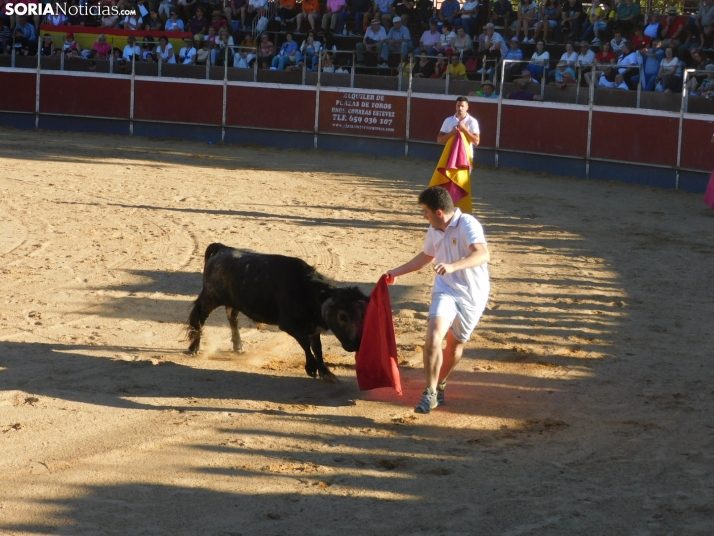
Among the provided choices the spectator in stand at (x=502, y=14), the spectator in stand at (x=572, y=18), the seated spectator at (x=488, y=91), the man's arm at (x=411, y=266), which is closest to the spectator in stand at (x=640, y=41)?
the spectator in stand at (x=572, y=18)

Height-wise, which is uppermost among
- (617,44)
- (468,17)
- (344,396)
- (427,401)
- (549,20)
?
(468,17)

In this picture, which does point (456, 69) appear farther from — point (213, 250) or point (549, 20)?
point (213, 250)

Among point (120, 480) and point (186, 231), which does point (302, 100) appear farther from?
point (120, 480)

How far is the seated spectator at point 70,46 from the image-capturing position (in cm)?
2176

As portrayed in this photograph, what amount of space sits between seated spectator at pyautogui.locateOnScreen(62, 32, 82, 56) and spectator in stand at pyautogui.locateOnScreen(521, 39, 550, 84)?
10.5 m

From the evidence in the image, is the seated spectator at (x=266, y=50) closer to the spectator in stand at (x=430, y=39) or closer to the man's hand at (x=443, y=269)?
the spectator in stand at (x=430, y=39)

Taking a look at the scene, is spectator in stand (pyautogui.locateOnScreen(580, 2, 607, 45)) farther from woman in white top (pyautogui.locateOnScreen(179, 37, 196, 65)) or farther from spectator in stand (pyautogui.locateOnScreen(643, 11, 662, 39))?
woman in white top (pyautogui.locateOnScreen(179, 37, 196, 65))

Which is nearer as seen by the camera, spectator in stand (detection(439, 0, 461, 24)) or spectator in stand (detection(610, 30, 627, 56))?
spectator in stand (detection(610, 30, 627, 56))

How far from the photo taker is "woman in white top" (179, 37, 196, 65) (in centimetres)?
2123

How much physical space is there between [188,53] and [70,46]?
3039mm

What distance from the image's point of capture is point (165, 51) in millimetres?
21375

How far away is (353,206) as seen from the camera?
511 inches

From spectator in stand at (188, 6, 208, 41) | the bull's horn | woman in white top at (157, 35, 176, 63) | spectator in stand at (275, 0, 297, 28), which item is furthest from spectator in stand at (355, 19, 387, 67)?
the bull's horn

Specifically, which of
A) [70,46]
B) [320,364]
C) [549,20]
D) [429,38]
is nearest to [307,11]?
[429,38]
